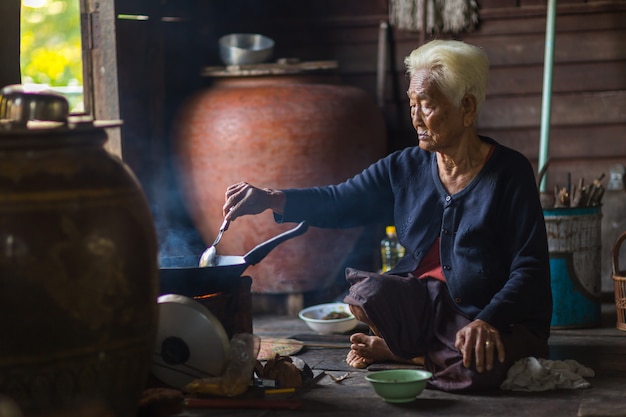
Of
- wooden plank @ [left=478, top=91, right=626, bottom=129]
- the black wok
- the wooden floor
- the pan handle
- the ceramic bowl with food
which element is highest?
wooden plank @ [left=478, top=91, right=626, bottom=129]

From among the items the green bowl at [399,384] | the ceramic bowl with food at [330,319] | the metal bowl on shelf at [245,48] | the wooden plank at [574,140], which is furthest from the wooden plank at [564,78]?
the green bowl at [399,384]

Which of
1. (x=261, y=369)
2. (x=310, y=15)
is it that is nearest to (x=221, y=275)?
(x=261, y=369)

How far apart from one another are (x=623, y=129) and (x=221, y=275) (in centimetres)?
282

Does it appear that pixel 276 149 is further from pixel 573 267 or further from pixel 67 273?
pixel 67 273

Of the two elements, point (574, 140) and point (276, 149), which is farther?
point (574, 140)

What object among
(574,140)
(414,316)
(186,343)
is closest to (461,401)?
(414,316)

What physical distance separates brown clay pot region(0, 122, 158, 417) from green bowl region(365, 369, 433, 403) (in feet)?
2.57

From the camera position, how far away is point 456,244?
2.89 metres

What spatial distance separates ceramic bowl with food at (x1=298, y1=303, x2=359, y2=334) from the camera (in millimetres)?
3740

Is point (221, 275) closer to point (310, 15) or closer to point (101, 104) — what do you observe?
point (101, 104)

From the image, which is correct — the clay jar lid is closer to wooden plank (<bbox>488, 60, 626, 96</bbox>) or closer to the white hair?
wooden plank (<bbox>488, 60, 626, 96</bbox>)

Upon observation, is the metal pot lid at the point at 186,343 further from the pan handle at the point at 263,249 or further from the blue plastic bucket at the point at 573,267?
the blue plastic bucket at the point at 573,267

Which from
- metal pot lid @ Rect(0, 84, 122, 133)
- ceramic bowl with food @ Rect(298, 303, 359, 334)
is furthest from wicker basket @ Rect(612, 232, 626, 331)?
metal pot lid @ Rect(0, 84, 122, 133)

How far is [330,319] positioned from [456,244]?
106cm
